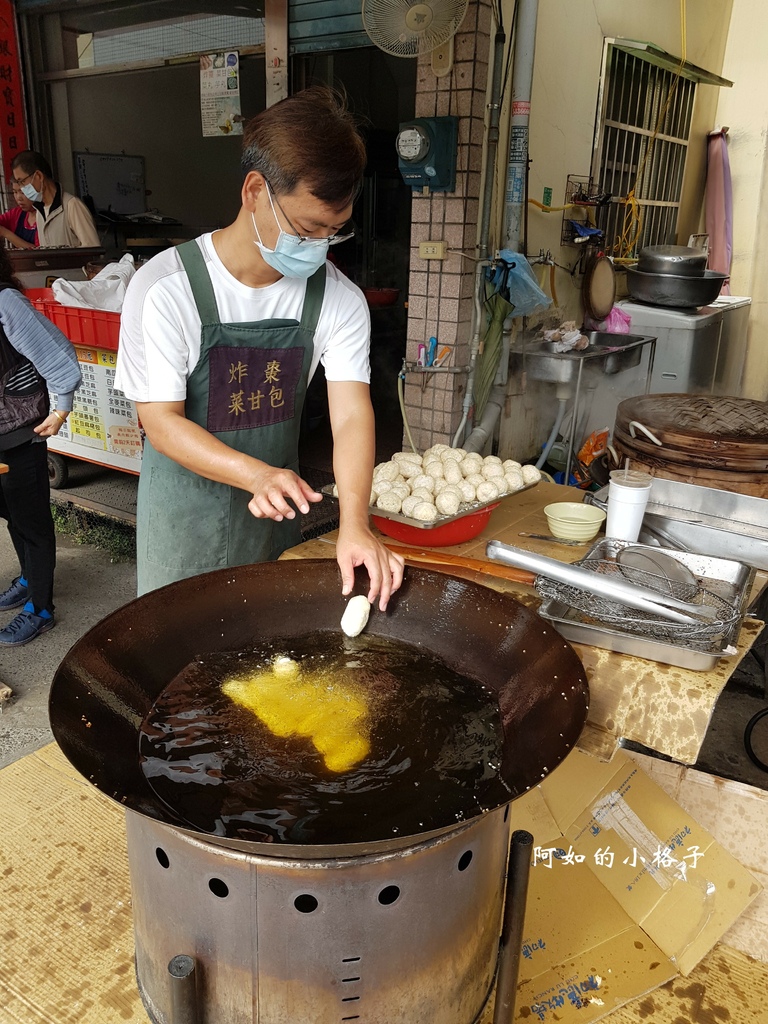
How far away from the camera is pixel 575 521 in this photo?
234 cm

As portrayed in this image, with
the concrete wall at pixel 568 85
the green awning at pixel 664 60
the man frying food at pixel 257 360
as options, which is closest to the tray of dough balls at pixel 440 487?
the man frying food at pixel 257 360

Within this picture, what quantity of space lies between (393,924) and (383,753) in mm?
291

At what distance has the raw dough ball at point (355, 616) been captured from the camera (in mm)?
1813

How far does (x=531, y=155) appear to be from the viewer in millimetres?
5301

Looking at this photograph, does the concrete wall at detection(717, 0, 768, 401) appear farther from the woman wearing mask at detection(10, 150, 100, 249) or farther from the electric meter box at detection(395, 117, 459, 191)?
the woman wearing mask at detection(10, 150, 100, 249)

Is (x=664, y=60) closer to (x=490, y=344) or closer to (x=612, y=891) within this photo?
(x=490, y=344)

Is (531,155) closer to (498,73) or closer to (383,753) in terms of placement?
(498,73)

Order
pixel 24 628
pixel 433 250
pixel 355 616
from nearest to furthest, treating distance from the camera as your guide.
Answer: pixel 355 616, pixel 24 628, pixel 433 250

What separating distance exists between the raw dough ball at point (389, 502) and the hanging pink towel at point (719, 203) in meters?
7.70

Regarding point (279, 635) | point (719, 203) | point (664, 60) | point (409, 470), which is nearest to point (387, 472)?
point (409, 470)

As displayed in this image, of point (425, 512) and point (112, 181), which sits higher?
point (112, 181)

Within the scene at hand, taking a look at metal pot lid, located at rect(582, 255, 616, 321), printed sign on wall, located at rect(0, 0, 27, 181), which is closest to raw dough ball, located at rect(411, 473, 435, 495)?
metal pot lid, located at rect(582, 255, 616, 321)

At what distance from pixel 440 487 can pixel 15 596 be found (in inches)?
127

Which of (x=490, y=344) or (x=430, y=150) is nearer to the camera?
(x=430, y=150)
